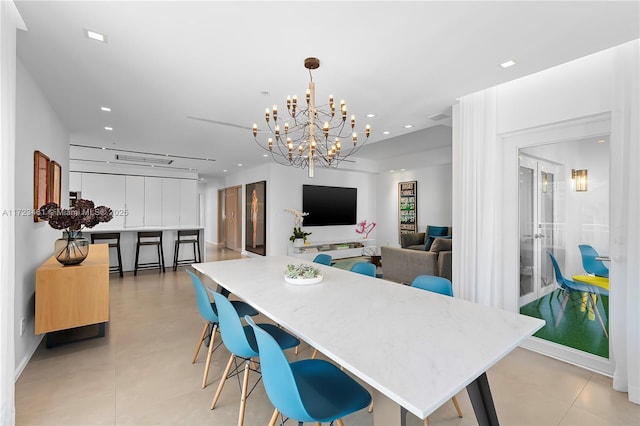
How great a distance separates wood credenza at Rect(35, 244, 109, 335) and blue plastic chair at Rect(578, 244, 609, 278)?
15.2ft

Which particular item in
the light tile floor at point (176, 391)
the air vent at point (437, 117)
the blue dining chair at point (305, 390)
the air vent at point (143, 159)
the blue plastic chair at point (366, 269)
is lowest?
the light tile floor at point (176, 391)

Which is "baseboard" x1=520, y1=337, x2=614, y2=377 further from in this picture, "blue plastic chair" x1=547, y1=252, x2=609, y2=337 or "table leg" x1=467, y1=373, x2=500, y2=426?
"table leg" x1=467, y1=373, x2=500, y2=426

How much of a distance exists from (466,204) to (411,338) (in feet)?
8.11

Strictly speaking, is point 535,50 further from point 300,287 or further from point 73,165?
point 73,165

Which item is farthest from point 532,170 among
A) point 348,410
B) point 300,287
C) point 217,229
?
point 217,229

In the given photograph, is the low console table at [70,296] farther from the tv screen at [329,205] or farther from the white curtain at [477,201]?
the tv screen at [329,205]

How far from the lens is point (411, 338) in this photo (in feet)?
4.56

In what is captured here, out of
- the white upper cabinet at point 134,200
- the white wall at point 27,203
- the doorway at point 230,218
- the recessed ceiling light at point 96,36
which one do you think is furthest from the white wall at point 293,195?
the recessed ceiling light at point 96,36

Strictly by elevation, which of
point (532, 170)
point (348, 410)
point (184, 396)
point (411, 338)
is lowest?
point (184, 396)

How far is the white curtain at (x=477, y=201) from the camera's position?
319 cm

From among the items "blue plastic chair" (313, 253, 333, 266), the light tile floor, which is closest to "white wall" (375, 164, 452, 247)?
"blue plastic chair" (313, 253, 333, 266)

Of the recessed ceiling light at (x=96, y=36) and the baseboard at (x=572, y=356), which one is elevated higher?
the recessed ceiling light at (x=96, y=36)

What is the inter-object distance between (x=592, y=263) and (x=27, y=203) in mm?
5184

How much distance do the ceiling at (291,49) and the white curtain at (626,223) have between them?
32 cm
